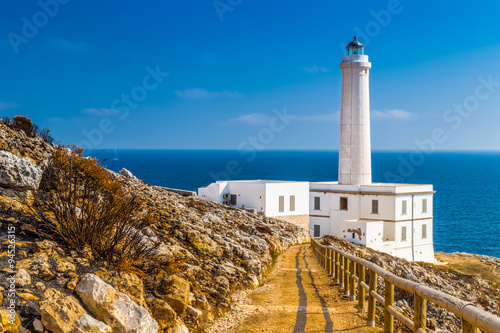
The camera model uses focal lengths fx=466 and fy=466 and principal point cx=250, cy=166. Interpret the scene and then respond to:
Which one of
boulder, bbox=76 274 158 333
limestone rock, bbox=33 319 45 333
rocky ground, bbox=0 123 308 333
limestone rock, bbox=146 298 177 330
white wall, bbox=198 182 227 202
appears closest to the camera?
limestone rock, bbox=33 319 45 333

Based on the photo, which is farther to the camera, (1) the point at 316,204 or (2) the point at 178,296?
(1) the point at 316,204

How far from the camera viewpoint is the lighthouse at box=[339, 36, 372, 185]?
34125 millimetres

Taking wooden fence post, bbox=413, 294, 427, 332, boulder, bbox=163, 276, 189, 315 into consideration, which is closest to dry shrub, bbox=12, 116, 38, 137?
boulder, bbox=163, 276, 189, 315

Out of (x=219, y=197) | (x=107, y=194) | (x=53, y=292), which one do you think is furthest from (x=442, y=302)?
(x=219, y=197)

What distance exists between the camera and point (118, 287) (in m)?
5.12

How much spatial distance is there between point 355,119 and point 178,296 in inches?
1191

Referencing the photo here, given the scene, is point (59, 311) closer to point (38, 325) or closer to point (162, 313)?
point (38, 325)

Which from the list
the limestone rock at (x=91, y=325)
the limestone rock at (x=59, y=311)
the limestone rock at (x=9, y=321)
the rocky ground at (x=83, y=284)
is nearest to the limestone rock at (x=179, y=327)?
the rocky ground at (x=83, y=284)

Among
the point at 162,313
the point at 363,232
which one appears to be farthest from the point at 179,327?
the point at 363,232

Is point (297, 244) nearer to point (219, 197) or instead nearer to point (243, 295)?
point (219, 197)

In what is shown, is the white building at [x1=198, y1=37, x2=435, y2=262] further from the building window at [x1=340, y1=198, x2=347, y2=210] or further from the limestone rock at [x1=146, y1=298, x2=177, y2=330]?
the limestone rock at [x1=146, y1=298, x2=177, y2=330]

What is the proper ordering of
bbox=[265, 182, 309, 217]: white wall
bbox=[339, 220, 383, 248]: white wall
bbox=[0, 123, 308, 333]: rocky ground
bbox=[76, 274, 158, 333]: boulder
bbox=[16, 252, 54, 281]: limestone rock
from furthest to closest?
bbox=[265, 182, 309, 217]: white wall → bbox=[339, 220, 383, 248]: white wall → bbox=[16, 252, 54, 281]: limestone rock → bbox=[76, 274, 158, 333]: boulder → bbox=[0, 123, 308, 333]: rocky ground

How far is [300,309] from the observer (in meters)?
7.32

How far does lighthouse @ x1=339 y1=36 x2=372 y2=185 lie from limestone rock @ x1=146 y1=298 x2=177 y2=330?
30.5m
